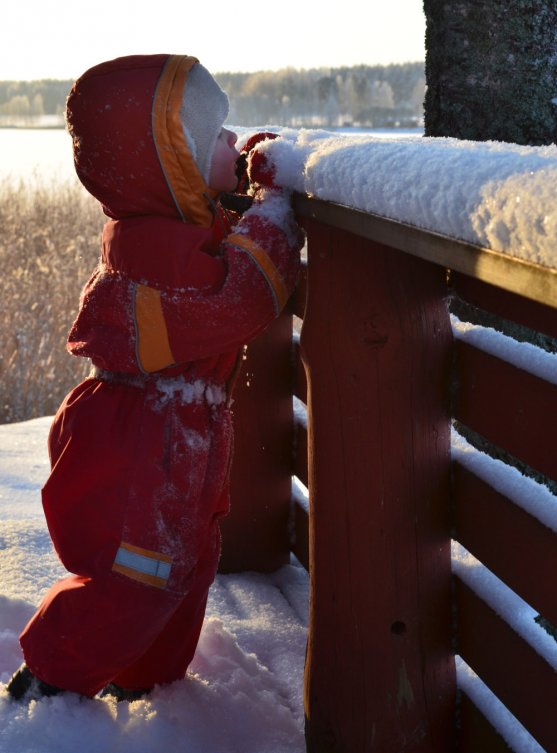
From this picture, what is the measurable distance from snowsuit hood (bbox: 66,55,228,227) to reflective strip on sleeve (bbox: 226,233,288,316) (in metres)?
0.14

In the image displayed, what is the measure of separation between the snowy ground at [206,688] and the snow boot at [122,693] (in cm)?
7

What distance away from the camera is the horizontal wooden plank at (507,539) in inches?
58.8

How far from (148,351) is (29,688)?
82 cm

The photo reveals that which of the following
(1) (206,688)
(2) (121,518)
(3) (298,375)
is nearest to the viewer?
(2) (121,518)

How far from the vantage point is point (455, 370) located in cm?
173

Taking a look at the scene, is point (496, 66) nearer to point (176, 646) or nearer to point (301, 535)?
point (301, 535)

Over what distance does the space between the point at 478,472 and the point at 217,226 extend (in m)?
0.77

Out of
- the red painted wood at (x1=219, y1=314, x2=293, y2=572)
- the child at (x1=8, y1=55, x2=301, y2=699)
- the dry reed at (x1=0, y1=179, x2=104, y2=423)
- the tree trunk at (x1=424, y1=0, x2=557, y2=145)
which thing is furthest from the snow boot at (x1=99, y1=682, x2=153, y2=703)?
the dry reed at (x1=0, y1=179, x2=104, y2=423)

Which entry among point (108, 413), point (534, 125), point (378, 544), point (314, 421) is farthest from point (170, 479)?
point (534, 125)

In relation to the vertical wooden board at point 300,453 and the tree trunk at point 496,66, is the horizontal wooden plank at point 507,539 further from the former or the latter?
the tree trunk at point 496,66

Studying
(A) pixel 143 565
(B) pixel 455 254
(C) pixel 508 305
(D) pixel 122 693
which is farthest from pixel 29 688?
(B) pixel 455 254

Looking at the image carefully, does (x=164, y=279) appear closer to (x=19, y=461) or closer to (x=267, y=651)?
(x=267, y=651)

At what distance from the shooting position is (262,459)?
2.84 m

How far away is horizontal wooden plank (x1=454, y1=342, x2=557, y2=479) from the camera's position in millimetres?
1443
